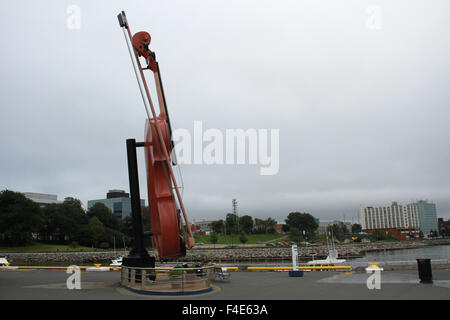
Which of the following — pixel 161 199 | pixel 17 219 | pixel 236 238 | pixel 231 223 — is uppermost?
pixel 161 199

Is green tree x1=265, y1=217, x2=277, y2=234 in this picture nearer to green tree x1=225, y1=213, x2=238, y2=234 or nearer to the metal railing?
green tree x1=225, y1=213, x2=238, y2=234

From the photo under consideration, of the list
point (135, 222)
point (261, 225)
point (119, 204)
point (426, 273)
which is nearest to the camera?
point (426, 273)

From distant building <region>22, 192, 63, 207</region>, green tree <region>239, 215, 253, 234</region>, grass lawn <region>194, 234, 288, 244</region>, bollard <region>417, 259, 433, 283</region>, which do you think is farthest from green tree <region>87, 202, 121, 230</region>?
bollard <region>417, 259, 433, 283</region>

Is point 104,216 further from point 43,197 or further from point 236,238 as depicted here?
→ point 43,197

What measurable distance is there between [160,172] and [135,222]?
116 inches

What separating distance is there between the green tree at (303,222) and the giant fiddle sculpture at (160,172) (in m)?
126

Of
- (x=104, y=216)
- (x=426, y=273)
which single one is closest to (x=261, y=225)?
(x=104, y=216)

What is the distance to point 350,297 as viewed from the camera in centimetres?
1292

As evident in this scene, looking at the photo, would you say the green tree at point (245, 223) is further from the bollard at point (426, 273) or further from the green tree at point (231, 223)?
the bollard at point (426, 273)

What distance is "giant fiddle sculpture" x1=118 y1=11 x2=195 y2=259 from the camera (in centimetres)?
1570

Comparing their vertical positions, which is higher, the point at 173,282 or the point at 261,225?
the point at 173,282

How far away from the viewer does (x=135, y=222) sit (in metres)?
17.7
